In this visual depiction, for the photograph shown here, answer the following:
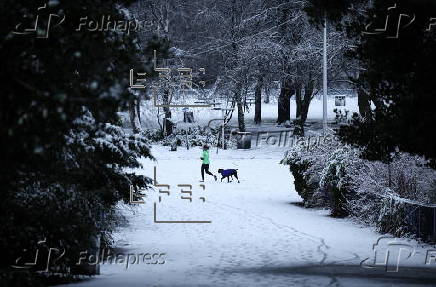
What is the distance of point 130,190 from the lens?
14156 mm

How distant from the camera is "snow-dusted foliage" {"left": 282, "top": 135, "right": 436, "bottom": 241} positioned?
1880 cm

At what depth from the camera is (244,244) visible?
57.3ft

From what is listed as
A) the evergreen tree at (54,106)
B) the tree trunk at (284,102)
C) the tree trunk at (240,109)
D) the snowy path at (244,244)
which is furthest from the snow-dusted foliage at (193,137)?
the evergreen tree at (54,106)

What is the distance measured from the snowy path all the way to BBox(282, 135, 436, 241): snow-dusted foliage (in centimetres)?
51

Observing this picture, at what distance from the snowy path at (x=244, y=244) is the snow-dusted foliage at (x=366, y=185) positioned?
0.51 meters

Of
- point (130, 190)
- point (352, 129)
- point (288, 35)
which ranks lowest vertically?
point (130, 190)

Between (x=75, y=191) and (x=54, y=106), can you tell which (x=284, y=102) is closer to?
(x=75, y=191)

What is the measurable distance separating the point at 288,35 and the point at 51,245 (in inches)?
1548

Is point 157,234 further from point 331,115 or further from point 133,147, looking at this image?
point 331,115

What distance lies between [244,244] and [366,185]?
176 inches

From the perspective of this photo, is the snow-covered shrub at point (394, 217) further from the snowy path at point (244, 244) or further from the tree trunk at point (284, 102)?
the tree trunk at point (284, 102)

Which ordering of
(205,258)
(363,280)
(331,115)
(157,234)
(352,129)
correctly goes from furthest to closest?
(331,115)
(157,234)
(205,258)
(352,129)
(363,280)

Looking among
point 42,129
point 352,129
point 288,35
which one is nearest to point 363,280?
point 352,129

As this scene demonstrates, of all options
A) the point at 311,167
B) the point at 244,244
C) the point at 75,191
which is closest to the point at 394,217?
the point at 244,244
